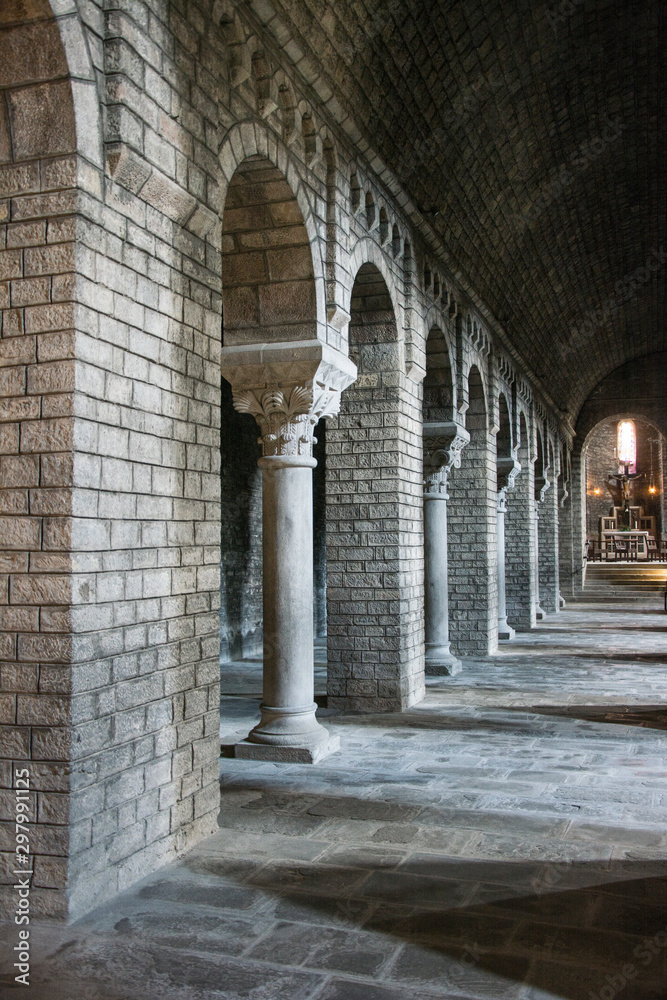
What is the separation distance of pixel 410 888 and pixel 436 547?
657cm

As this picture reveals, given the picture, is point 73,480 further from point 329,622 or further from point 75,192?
point 329,622

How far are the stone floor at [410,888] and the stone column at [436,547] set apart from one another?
3.52 meters

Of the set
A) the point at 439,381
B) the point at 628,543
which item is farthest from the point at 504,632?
the point at 628,543

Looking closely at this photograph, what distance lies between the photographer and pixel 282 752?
5.70 m

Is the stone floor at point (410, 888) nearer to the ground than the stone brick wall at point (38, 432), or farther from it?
nearer to the ground

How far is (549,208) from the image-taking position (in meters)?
11.6

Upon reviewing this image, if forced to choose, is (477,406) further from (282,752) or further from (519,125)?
(282,752)

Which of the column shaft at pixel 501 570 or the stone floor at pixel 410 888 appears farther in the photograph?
the column shaft at pixel 501 570

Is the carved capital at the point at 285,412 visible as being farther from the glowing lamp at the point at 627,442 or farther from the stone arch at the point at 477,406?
the glowing lamp at the point at 627,442

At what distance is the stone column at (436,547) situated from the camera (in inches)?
387

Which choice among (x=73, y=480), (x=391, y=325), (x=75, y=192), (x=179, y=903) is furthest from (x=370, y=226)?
(x=179, y=903)

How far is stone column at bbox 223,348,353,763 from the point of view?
5812mm

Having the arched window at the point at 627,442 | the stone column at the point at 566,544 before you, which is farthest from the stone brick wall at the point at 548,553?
the arched window at the point at 627,442

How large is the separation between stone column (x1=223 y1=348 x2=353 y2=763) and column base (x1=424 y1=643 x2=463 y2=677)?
3942 mm
